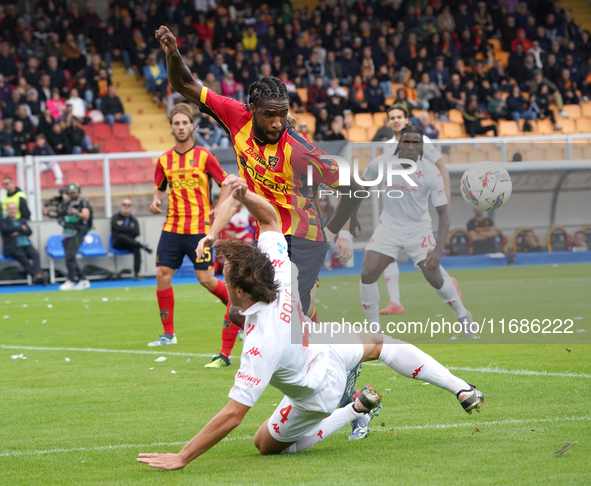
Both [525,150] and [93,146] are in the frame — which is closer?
[525,150]

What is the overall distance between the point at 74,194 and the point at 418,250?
1105cm

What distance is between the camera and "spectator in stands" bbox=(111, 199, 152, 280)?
18.0 meters

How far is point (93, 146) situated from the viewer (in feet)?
65.4

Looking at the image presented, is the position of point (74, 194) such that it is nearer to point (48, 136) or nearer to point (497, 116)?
point (48, 136)

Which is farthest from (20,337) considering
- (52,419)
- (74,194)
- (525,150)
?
(525,150)

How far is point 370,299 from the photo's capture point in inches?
335

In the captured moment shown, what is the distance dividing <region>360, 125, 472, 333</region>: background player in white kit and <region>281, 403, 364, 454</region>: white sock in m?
3.84

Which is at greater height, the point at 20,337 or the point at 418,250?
the point at 418,250

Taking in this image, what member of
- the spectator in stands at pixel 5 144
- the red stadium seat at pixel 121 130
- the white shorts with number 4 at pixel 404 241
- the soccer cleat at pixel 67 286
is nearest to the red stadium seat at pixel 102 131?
the red stadium seat at pixel 121 130

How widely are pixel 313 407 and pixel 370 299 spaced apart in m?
4.29

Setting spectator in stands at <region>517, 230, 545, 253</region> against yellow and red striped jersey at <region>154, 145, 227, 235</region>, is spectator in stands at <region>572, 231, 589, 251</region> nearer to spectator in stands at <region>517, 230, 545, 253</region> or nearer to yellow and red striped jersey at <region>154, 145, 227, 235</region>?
spectator in stands at <region>517, 230, 545, 253</region>

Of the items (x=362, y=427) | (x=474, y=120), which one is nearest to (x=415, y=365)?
(x=362, y=427)

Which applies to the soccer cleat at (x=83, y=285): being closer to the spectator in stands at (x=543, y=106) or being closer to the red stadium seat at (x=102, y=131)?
the red stadium seat at (x=102, y=131)

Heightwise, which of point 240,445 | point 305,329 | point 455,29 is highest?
point 455,29
